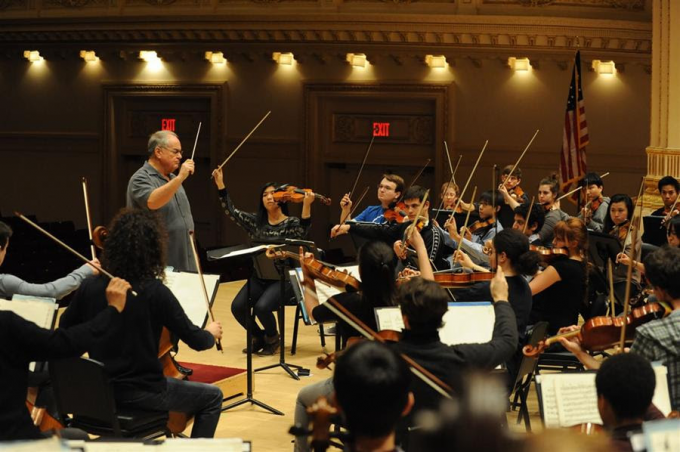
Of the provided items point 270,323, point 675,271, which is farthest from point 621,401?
point 270,323

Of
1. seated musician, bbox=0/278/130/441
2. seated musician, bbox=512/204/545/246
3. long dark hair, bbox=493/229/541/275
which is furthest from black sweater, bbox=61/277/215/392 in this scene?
seated musician, bbox=512/204/545/246

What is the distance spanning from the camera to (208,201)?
41.9 feet

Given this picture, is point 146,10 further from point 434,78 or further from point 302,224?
point 302,224

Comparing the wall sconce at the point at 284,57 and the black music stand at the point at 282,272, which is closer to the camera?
the black music stand at the point at 282,272

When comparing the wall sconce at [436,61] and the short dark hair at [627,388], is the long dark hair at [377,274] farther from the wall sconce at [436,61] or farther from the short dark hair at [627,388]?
the wall sconce at [436,61]

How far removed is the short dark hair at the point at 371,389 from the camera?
222 cm

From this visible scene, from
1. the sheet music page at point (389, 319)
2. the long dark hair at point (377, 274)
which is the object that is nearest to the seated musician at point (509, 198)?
the long dark hair at point (377, 274)

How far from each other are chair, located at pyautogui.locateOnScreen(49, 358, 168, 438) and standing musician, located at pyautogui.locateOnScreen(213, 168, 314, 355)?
2.98 meters

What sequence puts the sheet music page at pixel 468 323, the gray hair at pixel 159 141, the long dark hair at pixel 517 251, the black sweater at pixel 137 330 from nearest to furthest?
the black sweater at pixel 137 330, the sheet music page at pixel 468 323, the long dark hair at pixel 517 251, the gray hair at pixel 159 141

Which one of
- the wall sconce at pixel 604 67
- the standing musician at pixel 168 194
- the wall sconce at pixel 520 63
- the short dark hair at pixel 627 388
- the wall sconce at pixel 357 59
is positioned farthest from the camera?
the wall sconce at pixel 357 59

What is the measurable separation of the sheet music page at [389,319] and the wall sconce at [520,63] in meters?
7.45

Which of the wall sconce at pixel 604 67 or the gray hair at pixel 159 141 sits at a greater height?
the wall sconce at pixel 604 67

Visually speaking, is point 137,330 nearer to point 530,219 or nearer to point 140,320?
point 140,320

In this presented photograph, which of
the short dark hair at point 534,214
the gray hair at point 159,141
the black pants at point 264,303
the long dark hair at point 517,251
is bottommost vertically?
the black pants at point 264,303
